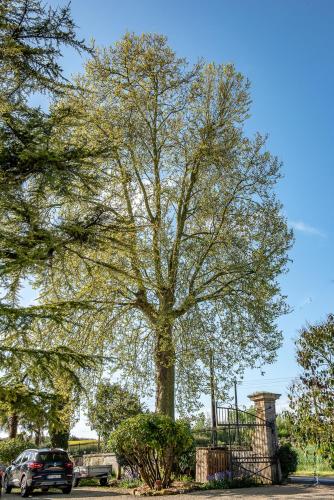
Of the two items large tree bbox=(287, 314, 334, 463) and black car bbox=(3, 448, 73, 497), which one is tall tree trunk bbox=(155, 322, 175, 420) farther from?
large tree bbox=(287, 314, 334, 463)

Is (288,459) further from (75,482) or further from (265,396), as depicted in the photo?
(75,482)

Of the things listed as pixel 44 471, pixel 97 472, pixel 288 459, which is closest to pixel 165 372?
pixel 288 459

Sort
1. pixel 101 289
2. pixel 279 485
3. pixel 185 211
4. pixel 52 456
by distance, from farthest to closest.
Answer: pixel 185 211 < pixel 101 289 < pixel 52 456 < pixel 279 485

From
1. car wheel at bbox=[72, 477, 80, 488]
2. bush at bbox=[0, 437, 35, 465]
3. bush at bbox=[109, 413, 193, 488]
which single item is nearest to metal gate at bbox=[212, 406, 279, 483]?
bush at bbox=[109, 413, 193, 488]

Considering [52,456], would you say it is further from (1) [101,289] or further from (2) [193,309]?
(2) [193,309]

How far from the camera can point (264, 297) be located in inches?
789

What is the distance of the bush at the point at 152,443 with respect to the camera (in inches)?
584

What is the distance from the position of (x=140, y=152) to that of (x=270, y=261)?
751cm

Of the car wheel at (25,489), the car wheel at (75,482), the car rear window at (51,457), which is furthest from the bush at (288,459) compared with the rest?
the car wheel at (75,482)

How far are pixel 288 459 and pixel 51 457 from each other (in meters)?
8.44

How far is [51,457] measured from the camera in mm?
17875

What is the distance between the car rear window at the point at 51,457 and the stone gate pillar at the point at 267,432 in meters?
7.01

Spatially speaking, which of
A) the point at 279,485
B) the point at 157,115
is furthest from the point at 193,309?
the point at 157,115

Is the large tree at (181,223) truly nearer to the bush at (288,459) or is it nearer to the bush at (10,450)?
the bush at (288,459)
